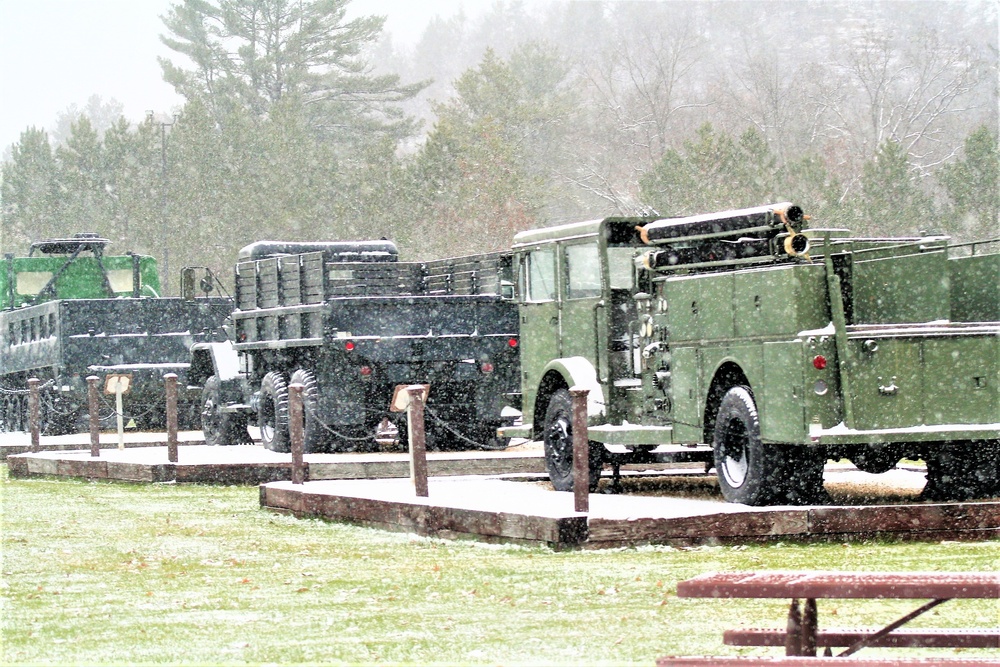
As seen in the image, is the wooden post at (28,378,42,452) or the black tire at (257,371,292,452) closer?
the black tire at (257,371,292,452)

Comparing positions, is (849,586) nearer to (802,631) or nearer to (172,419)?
(802,631)

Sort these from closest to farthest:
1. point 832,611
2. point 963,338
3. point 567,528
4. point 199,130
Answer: point 832,611 → point 567,528 → point 963,338 → point 199,130

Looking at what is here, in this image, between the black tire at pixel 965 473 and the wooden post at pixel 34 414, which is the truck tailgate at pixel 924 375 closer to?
the black tire at pixel 965 473

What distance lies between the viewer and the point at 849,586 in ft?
19.8

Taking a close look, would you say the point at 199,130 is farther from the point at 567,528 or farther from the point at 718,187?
the point at 567,528

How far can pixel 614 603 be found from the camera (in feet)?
30.0

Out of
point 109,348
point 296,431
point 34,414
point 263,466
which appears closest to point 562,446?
point 296,431

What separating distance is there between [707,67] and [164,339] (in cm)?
7625

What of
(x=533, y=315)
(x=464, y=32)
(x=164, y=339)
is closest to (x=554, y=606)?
(x=533, y=315)

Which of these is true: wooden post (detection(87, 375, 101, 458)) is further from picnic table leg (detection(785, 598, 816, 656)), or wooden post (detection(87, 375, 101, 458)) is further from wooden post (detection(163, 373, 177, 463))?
picnic table leg (detection(785, 598, 816, 656))

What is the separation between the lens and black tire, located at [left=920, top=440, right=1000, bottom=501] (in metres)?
13.5

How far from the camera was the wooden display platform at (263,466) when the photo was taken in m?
18.0

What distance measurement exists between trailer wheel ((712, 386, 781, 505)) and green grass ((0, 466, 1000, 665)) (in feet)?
3.58

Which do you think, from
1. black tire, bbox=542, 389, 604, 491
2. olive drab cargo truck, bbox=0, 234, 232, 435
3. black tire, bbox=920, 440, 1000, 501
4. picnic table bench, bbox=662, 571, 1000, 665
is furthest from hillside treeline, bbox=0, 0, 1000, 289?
picnic table bench, bbox=662, 571, 1000, 665
